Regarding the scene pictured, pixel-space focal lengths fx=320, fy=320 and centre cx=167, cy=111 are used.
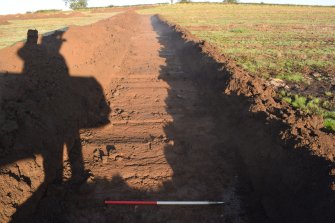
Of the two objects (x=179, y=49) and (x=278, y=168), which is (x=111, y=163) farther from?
(x=179, y=49)

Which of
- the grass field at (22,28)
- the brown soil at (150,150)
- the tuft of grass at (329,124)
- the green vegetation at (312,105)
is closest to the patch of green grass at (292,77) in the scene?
the green vegetation at (312,105)

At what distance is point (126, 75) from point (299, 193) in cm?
871

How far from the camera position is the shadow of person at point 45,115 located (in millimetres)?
5066

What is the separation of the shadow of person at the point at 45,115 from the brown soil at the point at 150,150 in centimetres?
2

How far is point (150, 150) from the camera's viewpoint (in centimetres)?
650

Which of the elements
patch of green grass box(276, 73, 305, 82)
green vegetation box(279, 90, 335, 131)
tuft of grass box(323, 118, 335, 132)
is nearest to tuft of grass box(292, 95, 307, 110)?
green vegetation box(279, 90, 335, 131)

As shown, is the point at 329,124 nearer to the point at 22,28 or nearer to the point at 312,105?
the point at 312,105

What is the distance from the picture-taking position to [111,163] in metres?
6.09

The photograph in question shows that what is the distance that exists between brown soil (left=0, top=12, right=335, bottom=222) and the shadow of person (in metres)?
0.02

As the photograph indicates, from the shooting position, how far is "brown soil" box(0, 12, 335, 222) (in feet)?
15.2

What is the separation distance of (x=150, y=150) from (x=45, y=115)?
2.18m

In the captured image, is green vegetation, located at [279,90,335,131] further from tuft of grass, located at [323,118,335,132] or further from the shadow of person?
the shadow of person

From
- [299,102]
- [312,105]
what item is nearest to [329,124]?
[312,105]

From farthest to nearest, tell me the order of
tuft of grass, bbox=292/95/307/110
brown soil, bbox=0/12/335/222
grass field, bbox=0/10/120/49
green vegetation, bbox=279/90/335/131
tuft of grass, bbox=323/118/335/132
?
grass field, bbox=0/10/120/49 < tuft of grass, bbox=292/95/307/110 < green vegetation, bbox=279/90/335/131 < tuft of grass, bbox=323/118/335/132 < brown soil, bbox=0/12/335/222
